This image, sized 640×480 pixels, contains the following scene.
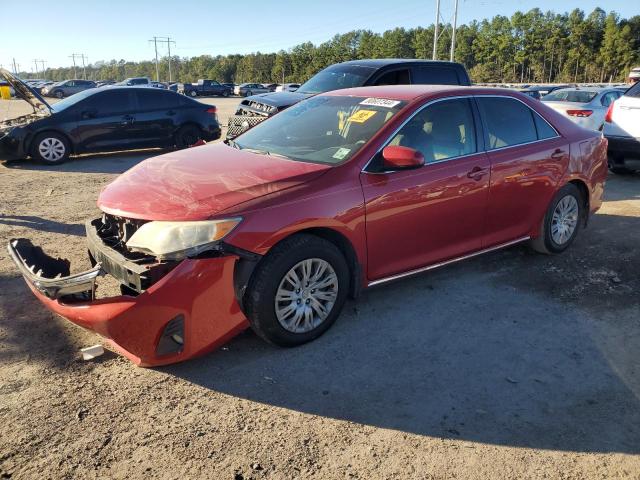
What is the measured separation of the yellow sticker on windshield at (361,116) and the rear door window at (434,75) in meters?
5.27

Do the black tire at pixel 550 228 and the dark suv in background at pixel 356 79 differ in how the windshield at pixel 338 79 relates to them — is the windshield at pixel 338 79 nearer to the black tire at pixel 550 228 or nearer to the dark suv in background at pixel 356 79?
the dark suv in background at pixel 356 79

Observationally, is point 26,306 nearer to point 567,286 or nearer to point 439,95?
point 439,95

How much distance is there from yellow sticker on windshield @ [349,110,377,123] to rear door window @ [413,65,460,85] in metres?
5.27

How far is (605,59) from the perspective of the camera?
2689 inches

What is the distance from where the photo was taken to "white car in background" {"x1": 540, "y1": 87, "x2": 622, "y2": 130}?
1243 centimetres

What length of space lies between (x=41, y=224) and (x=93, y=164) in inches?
186

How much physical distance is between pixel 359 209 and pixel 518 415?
160 centimetres

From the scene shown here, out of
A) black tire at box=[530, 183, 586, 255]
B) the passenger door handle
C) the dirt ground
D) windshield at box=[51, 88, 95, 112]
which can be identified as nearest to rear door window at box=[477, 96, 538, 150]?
the passenger door handle

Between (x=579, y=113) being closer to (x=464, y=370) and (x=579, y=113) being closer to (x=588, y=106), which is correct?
(x=588, y=106)

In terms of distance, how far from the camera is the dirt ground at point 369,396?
2.54 metres

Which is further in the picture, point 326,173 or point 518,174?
point 518,174

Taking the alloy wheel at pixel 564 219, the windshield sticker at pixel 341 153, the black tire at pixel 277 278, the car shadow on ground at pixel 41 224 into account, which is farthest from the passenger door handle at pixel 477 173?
the car shadow on ground at pixel 41 224

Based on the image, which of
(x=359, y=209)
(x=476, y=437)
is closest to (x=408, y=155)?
(x=359, y=209)

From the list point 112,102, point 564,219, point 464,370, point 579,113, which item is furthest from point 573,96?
point 464,370
